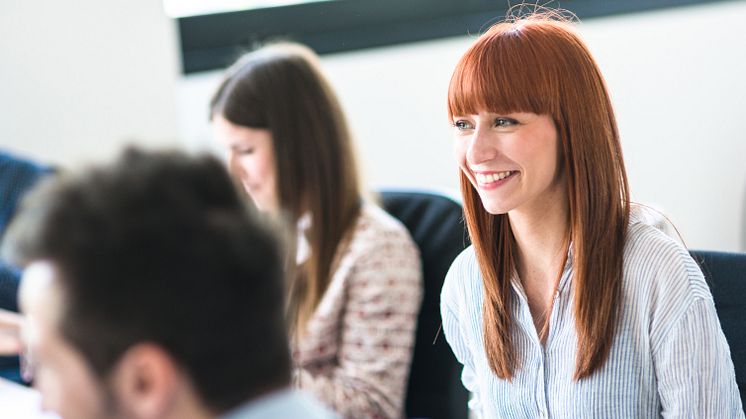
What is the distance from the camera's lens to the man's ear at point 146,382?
777 mm

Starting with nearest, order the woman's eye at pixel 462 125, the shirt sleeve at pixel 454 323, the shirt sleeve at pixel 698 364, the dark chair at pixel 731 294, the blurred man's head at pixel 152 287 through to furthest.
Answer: the blurred man's head at pixel 152 287, the shirt sleeve at pixel 698 364, the dark chair at pixel 731 294, the woman's eye at pixel 462 125, the shirt sleeve at pixel 454 323

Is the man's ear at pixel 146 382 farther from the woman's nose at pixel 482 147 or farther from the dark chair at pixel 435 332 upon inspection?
the dark chair at pixel 435 332

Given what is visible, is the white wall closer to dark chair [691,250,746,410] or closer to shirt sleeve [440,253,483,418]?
shirt sleeve [440,253,483,418]

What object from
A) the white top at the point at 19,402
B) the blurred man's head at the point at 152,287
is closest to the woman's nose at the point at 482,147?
the white top at the point at 19,402

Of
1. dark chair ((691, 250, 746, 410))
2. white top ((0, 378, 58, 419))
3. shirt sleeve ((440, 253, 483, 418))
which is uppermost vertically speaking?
dark chair ((691, 250, 746, 410))

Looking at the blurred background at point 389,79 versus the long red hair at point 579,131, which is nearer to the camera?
the long red hair at point 579,131

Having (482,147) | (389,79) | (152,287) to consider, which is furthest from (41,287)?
(389,79)

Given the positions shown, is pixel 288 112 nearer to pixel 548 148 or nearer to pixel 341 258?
pixel 341 258

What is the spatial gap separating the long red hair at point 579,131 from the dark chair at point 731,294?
0.15 metres

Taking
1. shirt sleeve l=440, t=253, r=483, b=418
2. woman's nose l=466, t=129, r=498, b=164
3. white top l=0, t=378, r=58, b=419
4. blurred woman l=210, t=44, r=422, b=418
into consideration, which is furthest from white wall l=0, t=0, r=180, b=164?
woman's nose l=466, t=129, r=498, b=164

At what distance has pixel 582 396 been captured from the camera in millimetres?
1587

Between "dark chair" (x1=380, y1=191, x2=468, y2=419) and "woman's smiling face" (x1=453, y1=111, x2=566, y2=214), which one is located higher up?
"woman's smiling face" (x1=453, y1=111, x2=566, y2=214)

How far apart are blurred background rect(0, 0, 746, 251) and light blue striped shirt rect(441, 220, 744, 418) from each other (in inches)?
60.7

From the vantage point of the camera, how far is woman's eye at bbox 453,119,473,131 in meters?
1.69
